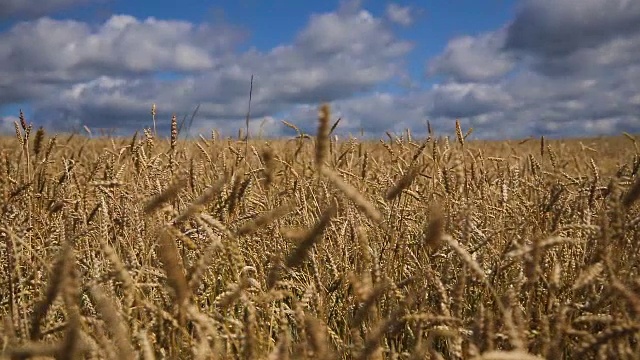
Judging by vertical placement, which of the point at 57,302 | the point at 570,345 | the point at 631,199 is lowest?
the point at 570,345

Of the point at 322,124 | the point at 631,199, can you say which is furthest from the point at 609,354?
the point at 322,124

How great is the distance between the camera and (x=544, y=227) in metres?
2.27

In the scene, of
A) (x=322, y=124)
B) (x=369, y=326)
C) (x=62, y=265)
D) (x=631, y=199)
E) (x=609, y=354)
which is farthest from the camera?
(x=369, y=326)

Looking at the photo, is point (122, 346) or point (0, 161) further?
point (0, 161)

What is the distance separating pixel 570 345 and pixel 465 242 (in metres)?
0.52

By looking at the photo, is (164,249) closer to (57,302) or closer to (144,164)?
(57,302)

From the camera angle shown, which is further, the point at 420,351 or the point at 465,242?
the point at 465,242

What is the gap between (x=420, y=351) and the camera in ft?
3.09

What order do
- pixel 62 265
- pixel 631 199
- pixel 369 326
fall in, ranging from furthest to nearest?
1. pixel 369 326
2. pixel 631 199
3. pixel 62 265

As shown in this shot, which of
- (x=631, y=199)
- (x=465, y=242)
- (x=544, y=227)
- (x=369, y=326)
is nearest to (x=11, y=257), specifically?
(x=369, y=326)

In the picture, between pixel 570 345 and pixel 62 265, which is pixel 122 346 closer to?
pixel 62 265

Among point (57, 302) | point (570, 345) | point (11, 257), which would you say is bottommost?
point (570, 345)

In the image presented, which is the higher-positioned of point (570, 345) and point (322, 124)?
point (322, 124)

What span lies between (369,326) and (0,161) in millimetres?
1081
